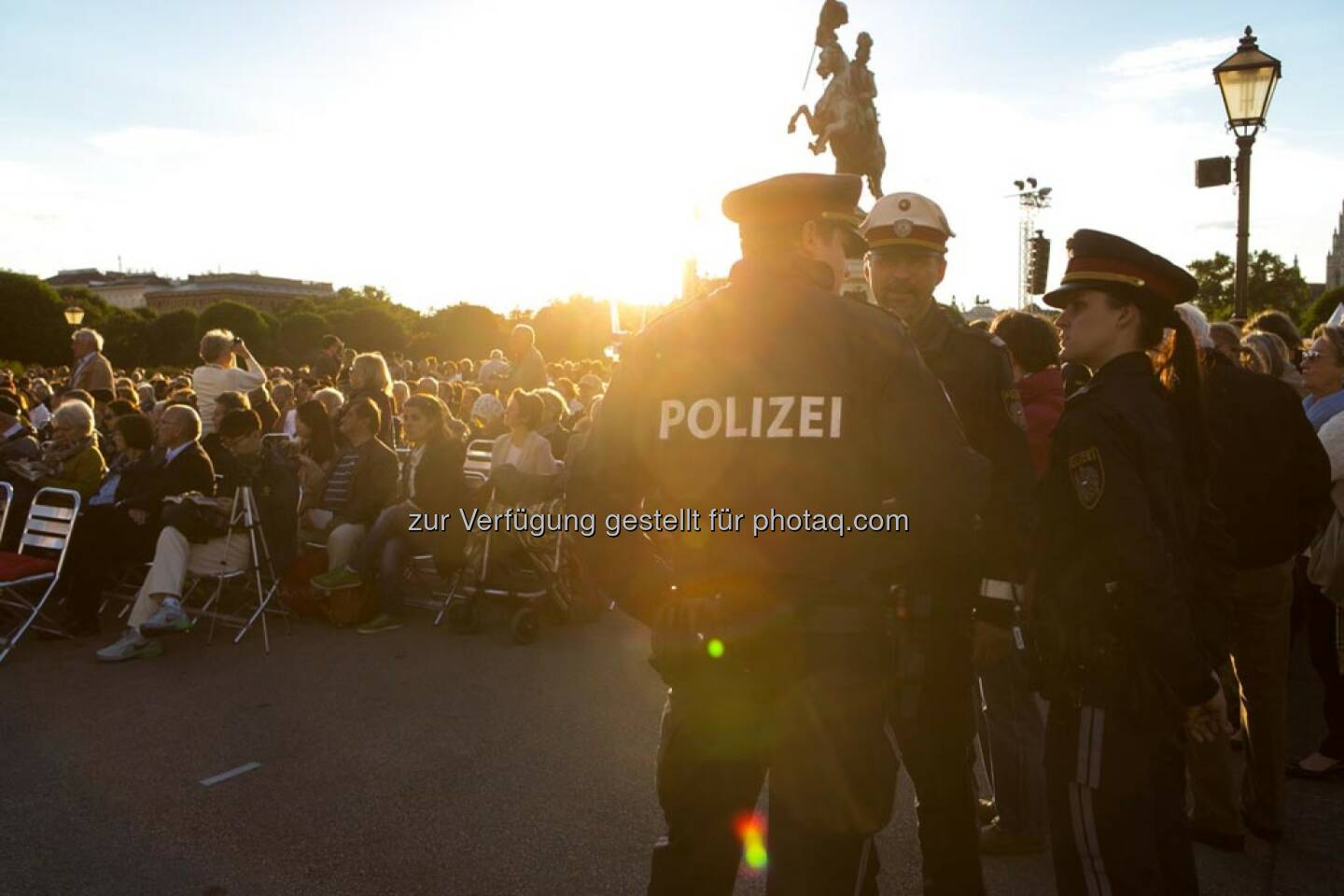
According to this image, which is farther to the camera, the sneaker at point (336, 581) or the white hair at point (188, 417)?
the white hair at point (188, 417)

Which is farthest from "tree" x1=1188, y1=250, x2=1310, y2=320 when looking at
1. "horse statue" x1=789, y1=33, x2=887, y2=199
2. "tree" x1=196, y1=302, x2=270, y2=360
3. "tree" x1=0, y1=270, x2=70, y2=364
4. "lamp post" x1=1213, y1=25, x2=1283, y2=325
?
"tree" x1=196, y1=302, x2=270, y2=360

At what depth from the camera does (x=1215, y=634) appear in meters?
2.63

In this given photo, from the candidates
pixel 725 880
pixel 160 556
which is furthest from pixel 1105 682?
pixel 160 556

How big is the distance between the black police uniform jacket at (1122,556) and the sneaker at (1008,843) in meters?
1.77

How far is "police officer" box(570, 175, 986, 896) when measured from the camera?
2229 mm

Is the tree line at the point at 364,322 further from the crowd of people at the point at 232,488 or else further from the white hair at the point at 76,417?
the white hair at the point at 76,417

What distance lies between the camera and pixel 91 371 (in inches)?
468

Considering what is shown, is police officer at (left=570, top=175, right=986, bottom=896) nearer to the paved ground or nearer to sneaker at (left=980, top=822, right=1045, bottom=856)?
the paved ground

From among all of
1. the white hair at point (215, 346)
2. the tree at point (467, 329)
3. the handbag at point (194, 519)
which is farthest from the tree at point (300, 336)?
the handbag at point (194, 519)

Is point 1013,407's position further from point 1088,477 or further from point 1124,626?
point 1124,626

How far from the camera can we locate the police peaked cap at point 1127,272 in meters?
2.59

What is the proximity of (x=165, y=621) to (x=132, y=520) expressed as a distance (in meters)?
1.24

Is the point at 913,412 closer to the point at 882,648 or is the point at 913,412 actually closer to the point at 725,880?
the point at 882,648

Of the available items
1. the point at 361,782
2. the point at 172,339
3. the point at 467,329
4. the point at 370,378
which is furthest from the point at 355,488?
the point at 172,339
